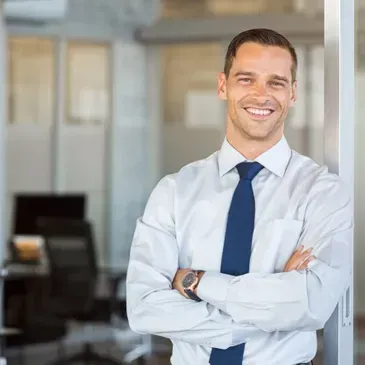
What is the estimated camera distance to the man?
2.26 metres

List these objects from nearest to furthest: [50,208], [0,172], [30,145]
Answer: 1. [0,172]
2. [50,208]
3. [30,145]

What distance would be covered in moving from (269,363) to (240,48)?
92 centimetres

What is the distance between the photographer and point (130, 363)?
7.11 meters

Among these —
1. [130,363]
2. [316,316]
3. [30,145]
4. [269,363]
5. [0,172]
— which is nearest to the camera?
[316,316]

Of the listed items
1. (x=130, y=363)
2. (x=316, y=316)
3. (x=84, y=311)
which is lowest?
(x=130, y=363)

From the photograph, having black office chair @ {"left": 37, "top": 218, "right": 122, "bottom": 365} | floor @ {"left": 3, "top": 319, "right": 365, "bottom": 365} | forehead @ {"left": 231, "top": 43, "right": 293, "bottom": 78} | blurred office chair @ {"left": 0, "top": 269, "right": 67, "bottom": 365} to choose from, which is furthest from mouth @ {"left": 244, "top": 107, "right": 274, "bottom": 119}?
black office chair @ {"left": 37, "top": 218, "right": 122, "bottom": 365}

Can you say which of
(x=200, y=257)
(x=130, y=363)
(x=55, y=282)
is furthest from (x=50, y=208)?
(x=200, y=257)

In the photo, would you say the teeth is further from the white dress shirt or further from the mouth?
the white dress shirt

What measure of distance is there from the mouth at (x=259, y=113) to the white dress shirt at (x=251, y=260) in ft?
0.41

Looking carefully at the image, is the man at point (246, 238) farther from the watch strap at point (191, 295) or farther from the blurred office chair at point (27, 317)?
the blurred office chair at point (27, 317)

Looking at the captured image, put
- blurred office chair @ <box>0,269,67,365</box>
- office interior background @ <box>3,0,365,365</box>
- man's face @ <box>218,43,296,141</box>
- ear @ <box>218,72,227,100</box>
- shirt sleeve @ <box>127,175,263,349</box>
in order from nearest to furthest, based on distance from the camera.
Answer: shirt sleeve @ <box>127,175,263,349</box> < man's face @ <box>218,43,296,141</box> < ear @ <box>218,72,227,100</box> < blurred office chair @ <box>0,269,67,365</box> < office interior background @ <box>3,0,365,365</box>

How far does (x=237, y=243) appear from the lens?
238 centimetres

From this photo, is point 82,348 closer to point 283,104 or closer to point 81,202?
point 81,202

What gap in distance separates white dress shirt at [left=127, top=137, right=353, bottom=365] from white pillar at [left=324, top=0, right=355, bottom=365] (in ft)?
0.84
